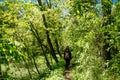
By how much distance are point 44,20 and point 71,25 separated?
25.8 ft

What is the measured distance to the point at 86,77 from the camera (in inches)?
489

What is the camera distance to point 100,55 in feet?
38.8

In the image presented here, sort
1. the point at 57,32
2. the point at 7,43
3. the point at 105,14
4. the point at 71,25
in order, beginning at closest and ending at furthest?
the point at 7,43
the point at 105,14
the point at 71,25
the point at 57,32

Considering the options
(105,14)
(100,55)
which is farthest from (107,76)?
(105,14)

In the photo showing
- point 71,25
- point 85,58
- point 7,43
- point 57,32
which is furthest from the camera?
point 57,32

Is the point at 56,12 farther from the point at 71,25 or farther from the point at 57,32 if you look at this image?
the point at 71,25

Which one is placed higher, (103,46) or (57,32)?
(103,46)

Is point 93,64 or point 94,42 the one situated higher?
point 94,42

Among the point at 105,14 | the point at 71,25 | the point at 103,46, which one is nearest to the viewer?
the point at 105,14

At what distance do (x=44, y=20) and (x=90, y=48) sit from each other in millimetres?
13869

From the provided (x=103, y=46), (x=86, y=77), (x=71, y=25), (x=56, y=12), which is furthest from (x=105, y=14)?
(x=56, y=12)

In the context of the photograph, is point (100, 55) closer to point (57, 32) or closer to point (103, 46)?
point (103, 46)

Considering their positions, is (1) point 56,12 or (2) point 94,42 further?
(1) point 56,12

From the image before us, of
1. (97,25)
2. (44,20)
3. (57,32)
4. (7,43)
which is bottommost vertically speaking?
(57,32)
